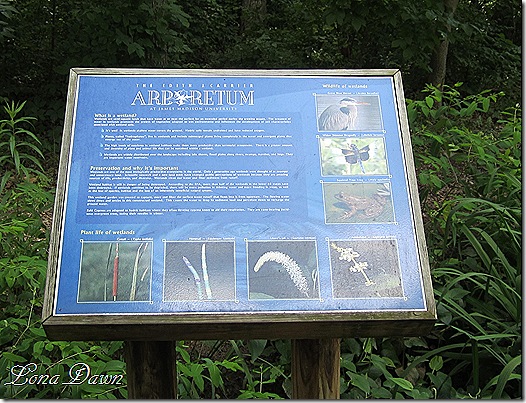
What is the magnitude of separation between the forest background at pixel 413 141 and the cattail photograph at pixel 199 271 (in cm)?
57

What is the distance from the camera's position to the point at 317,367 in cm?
204

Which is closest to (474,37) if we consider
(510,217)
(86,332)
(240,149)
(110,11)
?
(110,11)

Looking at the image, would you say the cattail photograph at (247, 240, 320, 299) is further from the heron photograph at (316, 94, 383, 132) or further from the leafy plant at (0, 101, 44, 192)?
the leafy plant at (0, 101, 44, 192)

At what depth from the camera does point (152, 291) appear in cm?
176

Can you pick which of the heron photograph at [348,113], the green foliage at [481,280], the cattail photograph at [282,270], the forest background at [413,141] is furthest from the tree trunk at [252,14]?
the cattail photograph at [282,270]

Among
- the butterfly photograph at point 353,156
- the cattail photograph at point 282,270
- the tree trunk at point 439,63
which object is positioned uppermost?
the tree trunk at point 439,63

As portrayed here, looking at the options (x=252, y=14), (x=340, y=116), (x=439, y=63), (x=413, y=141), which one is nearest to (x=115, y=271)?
(x=340, y=116)

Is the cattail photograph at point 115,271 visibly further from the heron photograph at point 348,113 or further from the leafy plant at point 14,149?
the leafy plant at point 14,149

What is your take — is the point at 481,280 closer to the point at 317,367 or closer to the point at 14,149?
the point at 317,367

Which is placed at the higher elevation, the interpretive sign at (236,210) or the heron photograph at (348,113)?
the heron photograph at (348,113)

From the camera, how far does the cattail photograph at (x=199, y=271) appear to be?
176 cm

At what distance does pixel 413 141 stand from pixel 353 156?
6.30 ft

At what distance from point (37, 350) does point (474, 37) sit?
650 cm

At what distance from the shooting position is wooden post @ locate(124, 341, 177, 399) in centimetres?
197
